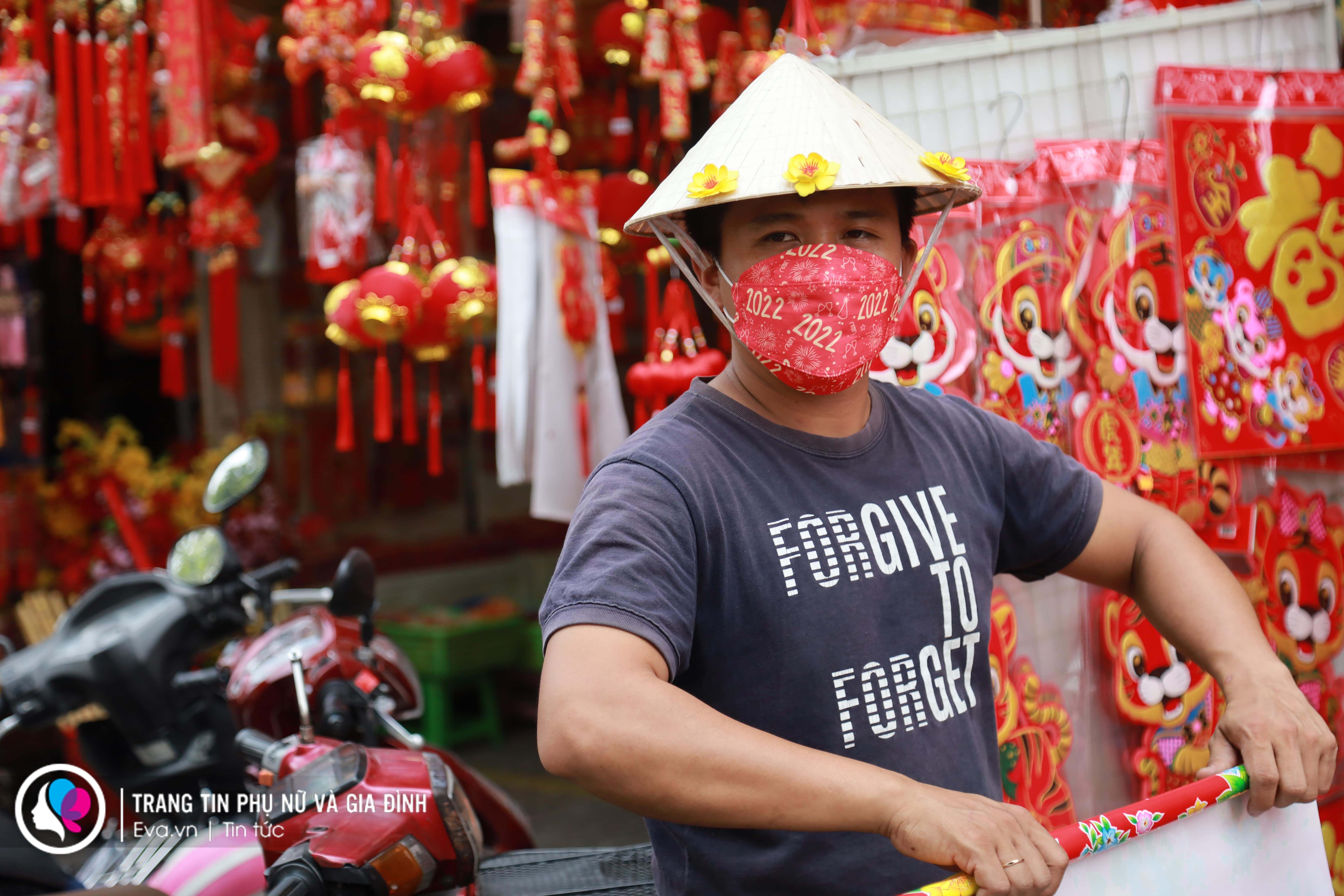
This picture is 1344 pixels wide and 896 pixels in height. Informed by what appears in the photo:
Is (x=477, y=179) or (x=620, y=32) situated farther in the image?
(x=477, y=179)

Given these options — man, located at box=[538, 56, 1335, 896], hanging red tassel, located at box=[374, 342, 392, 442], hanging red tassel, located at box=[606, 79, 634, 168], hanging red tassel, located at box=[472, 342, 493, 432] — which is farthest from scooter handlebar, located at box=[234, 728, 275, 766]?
hanging red tassel, located at box=[606, 79, 634, 168]

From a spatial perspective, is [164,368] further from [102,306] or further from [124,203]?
[102,306]

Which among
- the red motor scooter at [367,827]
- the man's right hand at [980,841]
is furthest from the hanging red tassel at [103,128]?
the man's right hand at [980,841]

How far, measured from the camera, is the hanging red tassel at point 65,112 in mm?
4312

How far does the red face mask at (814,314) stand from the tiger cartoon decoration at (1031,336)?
0.96 m

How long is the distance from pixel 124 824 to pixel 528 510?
3875 mm

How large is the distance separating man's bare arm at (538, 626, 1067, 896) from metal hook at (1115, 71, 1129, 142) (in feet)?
6.11

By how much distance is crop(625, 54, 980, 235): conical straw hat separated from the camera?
53.3 inches

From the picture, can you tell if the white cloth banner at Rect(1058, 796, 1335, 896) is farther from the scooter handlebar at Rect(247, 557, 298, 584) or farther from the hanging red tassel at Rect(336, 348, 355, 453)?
the hanging red tassel at Rect(336, 348, 355, 453)

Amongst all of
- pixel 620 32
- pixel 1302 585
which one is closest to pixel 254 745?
pixel 1302 585

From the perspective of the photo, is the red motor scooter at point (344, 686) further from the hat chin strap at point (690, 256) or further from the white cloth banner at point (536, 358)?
the hat chin strap at point (690, 256)

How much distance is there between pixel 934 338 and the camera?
226cm

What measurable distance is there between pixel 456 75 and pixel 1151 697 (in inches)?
108

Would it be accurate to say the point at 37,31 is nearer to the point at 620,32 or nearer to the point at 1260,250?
the point at 620,32
